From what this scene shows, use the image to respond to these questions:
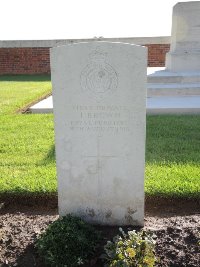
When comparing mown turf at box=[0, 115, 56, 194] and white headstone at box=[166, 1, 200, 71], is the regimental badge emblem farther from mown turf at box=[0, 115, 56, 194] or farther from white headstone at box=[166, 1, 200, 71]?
white headstone at box=[166, 1, 200, 71]

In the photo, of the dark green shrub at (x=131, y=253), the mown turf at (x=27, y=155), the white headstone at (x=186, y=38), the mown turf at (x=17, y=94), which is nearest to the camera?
the dark green shrub at (x=131, y=253)

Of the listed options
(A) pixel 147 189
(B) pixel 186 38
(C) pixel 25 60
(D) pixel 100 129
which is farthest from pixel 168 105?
(C) pixel 25 60

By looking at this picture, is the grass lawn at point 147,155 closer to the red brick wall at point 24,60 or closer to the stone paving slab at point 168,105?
the stone paving slab at point 168,105

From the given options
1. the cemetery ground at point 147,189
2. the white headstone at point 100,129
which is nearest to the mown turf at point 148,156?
the cemetery ground at point 147,189

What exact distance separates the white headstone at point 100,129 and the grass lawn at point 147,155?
0.66m

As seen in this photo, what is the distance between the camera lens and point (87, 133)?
2.66 meters

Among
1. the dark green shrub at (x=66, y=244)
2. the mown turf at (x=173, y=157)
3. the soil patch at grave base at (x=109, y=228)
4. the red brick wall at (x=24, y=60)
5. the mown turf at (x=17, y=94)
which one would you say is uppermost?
the red brick wall at (x=24, y=60)

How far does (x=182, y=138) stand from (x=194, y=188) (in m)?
1.58

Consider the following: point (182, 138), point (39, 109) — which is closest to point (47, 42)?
point (39, 109)

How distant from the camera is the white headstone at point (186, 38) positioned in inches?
311

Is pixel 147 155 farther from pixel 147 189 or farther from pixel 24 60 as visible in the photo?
pixel 24 60

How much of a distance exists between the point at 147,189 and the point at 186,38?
5.68 m

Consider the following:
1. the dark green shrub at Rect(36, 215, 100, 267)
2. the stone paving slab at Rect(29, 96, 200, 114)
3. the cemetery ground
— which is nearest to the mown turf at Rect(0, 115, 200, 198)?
the cemetery ground

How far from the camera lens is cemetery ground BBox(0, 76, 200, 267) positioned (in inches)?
101
